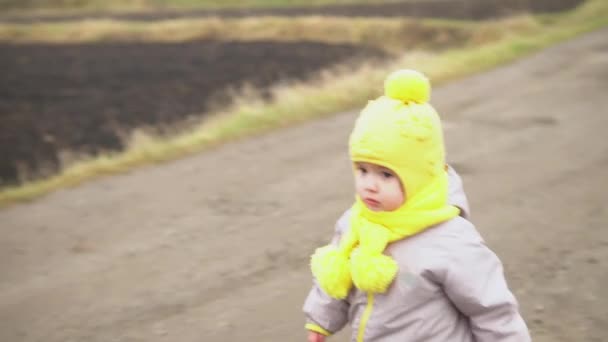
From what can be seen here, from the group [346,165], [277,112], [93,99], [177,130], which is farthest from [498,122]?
[93,99]

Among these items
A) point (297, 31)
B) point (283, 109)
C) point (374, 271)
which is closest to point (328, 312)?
point (374, 271)

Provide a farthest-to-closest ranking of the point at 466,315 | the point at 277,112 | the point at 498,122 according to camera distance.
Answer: the point at 277,112 → the point at 498,122 → the point at 466,315

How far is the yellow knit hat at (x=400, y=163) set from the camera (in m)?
1.93

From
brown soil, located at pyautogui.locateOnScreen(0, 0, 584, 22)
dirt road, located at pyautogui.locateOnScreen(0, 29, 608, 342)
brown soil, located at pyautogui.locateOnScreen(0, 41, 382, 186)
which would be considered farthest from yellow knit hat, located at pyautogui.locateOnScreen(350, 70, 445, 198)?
brown soil, located at pyautogui.locateOnScreen(0, 0, 584, 22)

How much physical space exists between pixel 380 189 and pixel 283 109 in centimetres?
567

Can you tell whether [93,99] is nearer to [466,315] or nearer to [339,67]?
[339,67]

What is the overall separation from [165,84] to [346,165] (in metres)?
7.06

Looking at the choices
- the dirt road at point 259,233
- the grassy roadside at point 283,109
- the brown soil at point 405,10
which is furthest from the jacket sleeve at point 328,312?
the brown soil at point 405,10

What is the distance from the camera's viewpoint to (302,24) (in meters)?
17.3

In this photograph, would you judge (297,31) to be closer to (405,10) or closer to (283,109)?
(405,10)

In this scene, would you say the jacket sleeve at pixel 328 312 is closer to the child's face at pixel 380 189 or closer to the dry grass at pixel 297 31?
the child's face at pixel 380 189

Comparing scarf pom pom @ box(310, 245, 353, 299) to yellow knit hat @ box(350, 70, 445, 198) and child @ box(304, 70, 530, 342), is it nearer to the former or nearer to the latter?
child @ box(304, 70, 530, 342)

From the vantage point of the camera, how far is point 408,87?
6.43 feet

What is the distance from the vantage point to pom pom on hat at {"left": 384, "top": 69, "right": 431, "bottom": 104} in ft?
6.42
